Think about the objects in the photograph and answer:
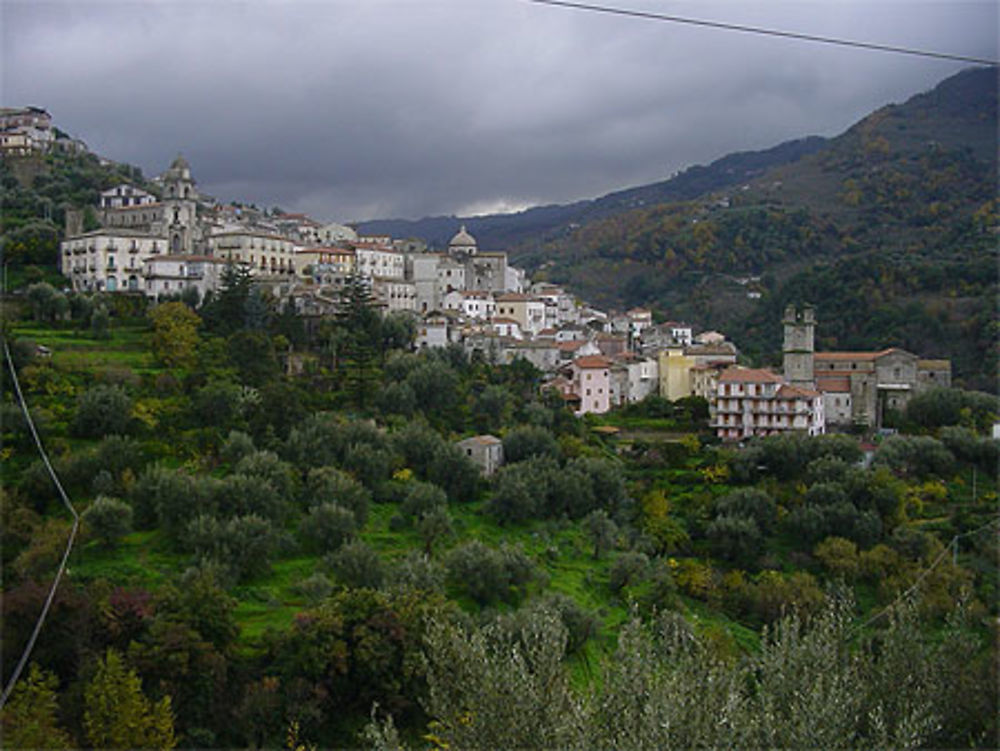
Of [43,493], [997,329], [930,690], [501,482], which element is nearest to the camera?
[930,690]

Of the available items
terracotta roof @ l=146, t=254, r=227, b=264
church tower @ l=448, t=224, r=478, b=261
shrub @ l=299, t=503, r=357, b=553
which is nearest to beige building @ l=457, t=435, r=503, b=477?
shrub @ l=299, t=503, r=357, b=553

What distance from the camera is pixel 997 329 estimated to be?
43.1 m

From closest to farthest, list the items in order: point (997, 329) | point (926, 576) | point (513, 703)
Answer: point (513, 703) → point (926, 576) → point (997, 329)

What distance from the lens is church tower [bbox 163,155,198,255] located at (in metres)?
41.2

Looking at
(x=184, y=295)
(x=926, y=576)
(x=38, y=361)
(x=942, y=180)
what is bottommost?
(x=926, y=576)

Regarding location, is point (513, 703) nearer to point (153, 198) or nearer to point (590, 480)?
point (590, 480)

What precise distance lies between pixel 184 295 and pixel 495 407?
1242cm

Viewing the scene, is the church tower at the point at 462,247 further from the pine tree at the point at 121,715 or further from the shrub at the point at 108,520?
the pine tree at the point at 121,715

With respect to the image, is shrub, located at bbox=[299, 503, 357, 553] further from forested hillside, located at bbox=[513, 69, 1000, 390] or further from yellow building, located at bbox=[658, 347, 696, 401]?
forested hillside, located at bbox=[513, 69, 1000, 390]

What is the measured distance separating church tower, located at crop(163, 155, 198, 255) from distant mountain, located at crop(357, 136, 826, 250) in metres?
76.4

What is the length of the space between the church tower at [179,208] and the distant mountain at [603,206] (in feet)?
251

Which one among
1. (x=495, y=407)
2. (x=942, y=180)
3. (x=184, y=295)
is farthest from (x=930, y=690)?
(x=942, y=180)

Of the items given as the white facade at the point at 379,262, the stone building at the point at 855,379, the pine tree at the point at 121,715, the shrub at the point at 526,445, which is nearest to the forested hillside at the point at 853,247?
the stone building at the point at 855,379

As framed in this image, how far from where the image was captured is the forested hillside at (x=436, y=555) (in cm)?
757
